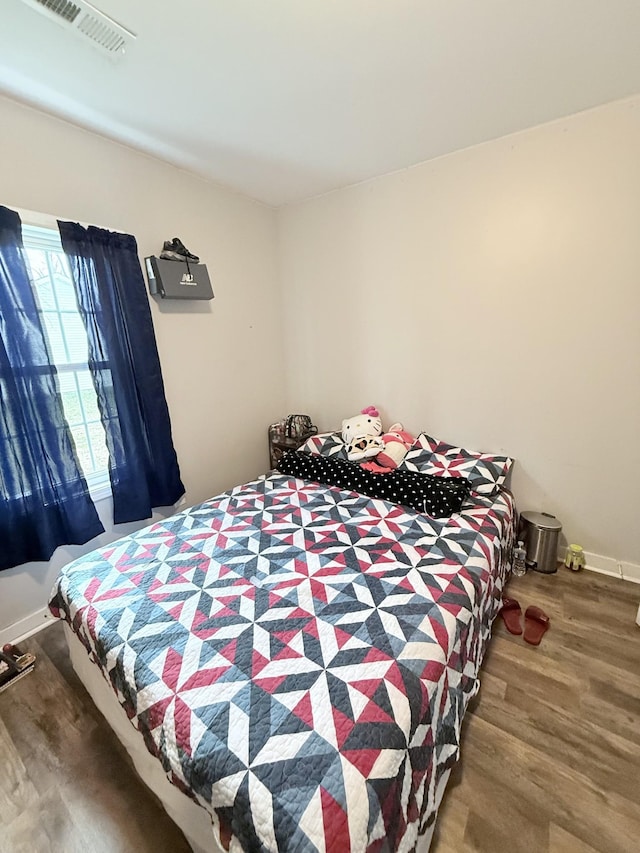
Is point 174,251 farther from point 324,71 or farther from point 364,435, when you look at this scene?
point 364,435

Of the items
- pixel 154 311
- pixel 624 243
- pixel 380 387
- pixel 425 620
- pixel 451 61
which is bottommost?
pixel 425 620

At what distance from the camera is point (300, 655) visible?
1010 mm

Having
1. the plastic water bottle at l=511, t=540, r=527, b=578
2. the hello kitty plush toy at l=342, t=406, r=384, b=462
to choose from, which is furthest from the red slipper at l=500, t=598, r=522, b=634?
the hello kitty plush toy at l=342, t=406, r=384, b=462

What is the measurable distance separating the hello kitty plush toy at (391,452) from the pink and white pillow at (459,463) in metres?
0.05

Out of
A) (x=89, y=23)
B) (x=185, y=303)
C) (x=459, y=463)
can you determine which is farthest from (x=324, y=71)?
(x=459, y=463)

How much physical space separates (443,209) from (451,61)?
85cm

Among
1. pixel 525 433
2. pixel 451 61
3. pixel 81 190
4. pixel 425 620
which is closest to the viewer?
pixel 425 620

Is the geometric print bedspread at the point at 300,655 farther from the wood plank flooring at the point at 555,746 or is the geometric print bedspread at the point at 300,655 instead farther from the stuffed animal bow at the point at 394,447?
the stuffed animal bow at the point at 394,447

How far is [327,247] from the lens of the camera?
8.84 feet

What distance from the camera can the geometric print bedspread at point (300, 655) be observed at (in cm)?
74

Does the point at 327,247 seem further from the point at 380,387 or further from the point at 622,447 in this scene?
the point at 622,447

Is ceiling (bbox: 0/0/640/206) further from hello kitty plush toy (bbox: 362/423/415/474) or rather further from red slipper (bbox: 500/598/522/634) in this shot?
red slipper (bbox: 500/598/522/634)

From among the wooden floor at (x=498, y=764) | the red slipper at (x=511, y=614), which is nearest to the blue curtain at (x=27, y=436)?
the wooden floor at (x=498, y=764)

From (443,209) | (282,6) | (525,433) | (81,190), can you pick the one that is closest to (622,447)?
(525,433)
